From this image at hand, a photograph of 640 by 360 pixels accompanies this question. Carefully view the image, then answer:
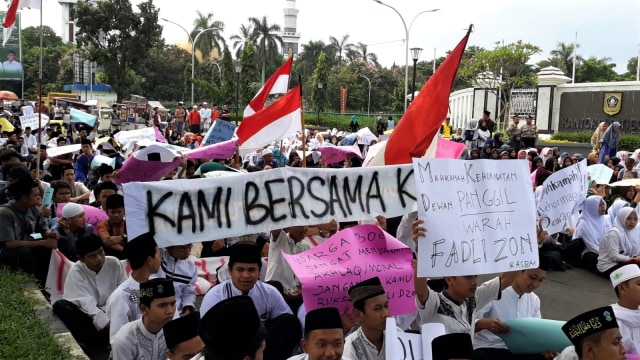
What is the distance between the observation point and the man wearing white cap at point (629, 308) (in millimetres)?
4551

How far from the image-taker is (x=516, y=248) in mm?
4555

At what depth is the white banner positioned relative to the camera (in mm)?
4453

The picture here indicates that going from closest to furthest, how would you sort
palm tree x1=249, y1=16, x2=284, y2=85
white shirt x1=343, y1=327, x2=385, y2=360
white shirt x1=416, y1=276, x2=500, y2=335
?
1. white shirt x1=343, y1=327, x2=385, y2=360
2. white shirt x1=416, y1=276, x2=500, y2=335
3. palm tree x1=249, y1=16, x2=284, y2=85

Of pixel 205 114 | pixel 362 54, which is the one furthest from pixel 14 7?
pixel 362 54

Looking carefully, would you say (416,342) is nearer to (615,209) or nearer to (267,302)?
(267,302)

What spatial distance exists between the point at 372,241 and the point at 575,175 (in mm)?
3299

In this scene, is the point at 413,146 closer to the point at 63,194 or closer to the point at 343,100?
the point at 63,194

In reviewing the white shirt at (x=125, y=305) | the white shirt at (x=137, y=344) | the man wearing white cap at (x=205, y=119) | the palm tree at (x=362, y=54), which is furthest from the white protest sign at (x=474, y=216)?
the palm tree at (x=362, y=54)

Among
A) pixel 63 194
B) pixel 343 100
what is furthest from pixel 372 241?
pixel 343 100

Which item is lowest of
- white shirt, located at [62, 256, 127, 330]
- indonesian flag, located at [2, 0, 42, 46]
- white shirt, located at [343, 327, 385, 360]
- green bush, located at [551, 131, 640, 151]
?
white shirt, located at [62, 256, 127, 330]

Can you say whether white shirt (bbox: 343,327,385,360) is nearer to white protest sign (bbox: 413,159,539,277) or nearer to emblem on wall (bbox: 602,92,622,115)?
white protest sign (bbox: 413,159,539,277)

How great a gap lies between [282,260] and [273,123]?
3251mm

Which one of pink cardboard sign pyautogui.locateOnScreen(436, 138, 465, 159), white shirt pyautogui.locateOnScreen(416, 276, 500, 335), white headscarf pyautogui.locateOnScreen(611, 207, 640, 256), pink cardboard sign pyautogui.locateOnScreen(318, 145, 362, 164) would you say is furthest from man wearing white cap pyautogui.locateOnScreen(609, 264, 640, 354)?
pink cardboard sign pyautogui.locateOnScreen(318, 145, 362, 164)

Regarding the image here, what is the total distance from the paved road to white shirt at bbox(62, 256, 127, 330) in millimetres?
4984
